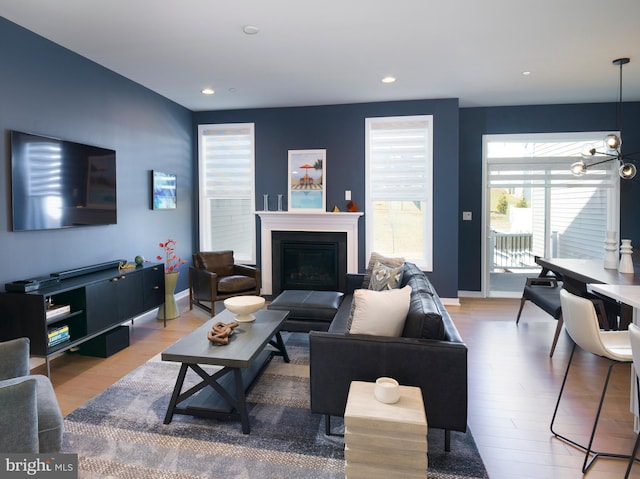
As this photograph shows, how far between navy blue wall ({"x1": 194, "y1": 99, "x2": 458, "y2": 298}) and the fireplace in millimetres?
364

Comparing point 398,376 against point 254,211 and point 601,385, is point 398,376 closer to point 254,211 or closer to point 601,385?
point 601,385

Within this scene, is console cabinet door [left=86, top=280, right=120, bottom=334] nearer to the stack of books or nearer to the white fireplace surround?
the stack of books

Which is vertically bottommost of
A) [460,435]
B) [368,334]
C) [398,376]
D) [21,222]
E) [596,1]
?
[460,435]

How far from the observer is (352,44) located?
358cm

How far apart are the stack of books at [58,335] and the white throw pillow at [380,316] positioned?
2389 mm

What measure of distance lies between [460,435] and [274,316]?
164 centimetres

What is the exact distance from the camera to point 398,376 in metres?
2.18

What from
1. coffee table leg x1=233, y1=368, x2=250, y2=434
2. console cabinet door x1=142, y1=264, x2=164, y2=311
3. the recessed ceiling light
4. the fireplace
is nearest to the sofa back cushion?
coffee table leg x1=233, y1=368, x2=250, y2=434

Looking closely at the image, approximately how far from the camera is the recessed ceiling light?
3.22 meters

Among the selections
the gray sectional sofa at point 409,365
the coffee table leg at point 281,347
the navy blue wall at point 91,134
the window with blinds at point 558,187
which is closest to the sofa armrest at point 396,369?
the gray sectional sofa at point 409,365

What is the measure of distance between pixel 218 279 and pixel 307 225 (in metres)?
1.49

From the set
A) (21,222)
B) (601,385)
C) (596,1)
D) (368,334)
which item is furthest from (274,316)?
(596,1)

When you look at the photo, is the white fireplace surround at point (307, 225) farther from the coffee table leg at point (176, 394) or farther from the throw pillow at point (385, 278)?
the coffee table leg at point (176, 394)

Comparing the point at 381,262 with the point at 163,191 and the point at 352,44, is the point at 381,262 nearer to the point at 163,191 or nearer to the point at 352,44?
the point at 352,44
